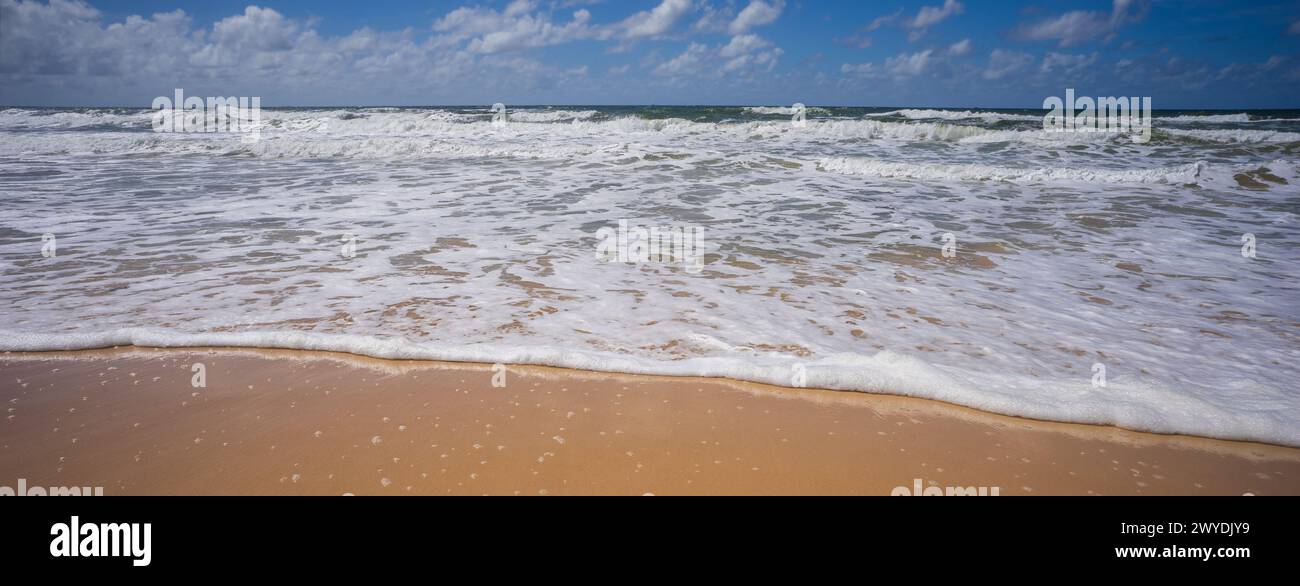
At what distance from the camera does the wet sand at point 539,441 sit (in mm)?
2160

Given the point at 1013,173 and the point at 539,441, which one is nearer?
the point at 539,441

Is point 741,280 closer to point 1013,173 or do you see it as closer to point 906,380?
point 906,380

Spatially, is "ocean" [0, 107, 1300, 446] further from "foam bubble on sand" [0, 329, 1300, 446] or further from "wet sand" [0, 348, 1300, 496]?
"wet sand" [0, 348, 1300, 496]

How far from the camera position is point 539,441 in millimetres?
2402

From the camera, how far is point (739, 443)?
7.91 feet

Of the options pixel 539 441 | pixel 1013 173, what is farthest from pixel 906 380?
Answer: pixel 1013 173

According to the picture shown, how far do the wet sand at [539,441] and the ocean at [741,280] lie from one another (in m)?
0.21

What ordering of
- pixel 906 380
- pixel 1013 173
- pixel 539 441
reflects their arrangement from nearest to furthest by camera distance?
pixel 539 441 < pixel 906 380 < pixel 1013 173

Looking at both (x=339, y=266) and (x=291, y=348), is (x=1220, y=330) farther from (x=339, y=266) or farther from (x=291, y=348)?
(x=339, y=266)

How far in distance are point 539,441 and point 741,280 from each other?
262 centimetres

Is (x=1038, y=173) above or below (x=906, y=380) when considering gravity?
above

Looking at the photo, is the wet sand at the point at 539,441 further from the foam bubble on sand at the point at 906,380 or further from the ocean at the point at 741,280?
the ocean at the point at 741,280
